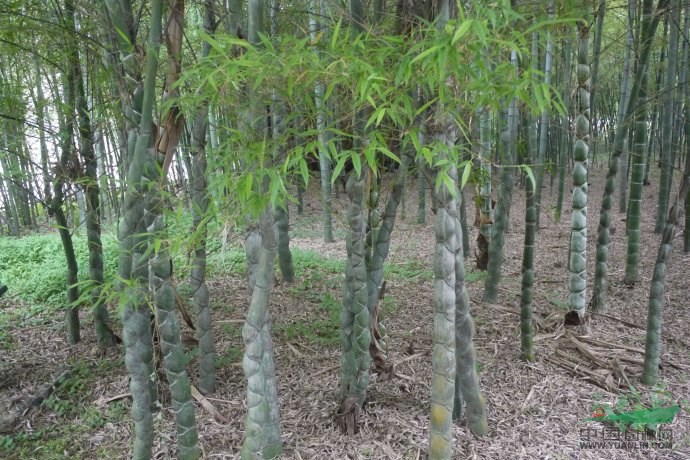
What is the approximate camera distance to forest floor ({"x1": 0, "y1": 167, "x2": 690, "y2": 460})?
2.23m

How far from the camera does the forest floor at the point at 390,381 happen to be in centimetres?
223

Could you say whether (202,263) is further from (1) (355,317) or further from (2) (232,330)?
(2) (232,330)

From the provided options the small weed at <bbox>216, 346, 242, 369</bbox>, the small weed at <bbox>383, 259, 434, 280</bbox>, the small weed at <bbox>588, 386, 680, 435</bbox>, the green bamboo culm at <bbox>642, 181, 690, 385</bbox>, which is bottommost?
the small weed at <bbox>588, 386, 680, 435</bbox>

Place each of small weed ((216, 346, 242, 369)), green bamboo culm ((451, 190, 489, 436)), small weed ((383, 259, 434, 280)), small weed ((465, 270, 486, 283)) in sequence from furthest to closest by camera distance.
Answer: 1. small weed ((383, 259, 434, 280))
2. small weed ((465, 270, 486, 283))
3. small weed ((216, 346, 242, 369))
4. green bamboo culm ((451, 190, 489, 436))

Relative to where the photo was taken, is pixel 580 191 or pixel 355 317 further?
pixel 580 191

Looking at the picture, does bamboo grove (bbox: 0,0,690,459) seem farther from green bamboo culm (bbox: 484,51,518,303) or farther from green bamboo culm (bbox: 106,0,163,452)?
green bamboo culm (bbox: 484,51,518,303)

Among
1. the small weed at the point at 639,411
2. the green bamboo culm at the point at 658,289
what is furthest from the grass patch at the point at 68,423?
the green bamboo culm at the point at 658,289

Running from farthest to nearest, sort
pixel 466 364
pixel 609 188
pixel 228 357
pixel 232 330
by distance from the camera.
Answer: pixel 609 188 < pixel 232 330 < pixel 228 357 < pixel 466 364

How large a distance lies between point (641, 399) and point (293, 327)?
2.40 metres

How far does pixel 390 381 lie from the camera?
8.77 feet

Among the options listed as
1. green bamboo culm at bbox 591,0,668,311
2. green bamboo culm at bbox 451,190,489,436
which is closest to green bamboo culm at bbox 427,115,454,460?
green bamboo culm at bbox 451,190,489,436

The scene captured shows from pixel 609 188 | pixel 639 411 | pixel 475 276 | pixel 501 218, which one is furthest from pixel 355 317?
pixel 475 276

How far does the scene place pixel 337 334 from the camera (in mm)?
3396

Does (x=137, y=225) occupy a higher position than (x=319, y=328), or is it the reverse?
(x=137, y=225)
